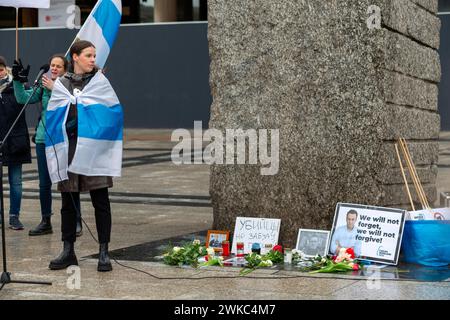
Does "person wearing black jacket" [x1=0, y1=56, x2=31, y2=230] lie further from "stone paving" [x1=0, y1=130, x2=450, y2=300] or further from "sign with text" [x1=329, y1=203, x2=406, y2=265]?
"sign with text" [x1=329, y1=203, x2=406, y2=265]

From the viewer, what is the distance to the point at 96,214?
7199mm

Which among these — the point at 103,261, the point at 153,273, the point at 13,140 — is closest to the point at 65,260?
the point at 103,261

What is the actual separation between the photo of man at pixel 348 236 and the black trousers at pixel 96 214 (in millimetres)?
1911

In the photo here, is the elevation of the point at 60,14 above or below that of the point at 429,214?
→ above

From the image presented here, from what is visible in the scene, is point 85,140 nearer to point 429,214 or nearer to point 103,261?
point 103,261

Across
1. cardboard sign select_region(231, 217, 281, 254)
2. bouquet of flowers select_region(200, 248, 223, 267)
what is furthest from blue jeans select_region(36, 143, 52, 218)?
bouquet of flowers select_region(200, 248, 223, 267)

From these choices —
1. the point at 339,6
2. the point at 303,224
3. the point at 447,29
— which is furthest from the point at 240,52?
the point at 447,29

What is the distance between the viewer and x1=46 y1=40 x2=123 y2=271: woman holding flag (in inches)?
277

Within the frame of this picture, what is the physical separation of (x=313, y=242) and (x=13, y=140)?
368 cm

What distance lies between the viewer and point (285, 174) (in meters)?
8.08

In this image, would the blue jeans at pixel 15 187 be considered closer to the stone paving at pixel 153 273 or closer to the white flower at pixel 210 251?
the stone paving at pixel 153 273

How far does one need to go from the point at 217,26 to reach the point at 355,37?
137 centimetres

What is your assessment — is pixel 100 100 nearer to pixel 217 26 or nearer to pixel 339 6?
pixel 217 26

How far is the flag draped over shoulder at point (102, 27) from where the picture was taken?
842 centimetres
